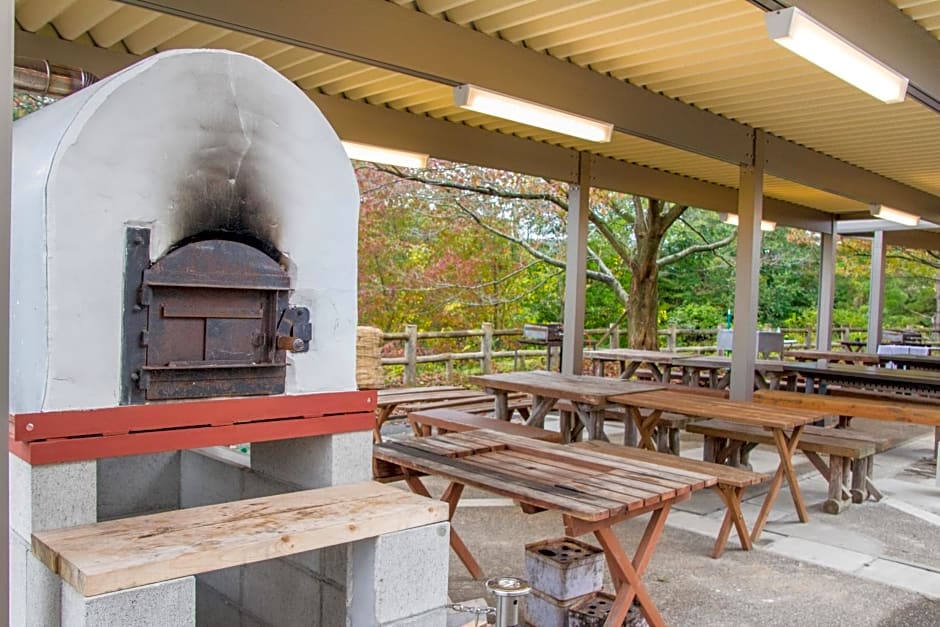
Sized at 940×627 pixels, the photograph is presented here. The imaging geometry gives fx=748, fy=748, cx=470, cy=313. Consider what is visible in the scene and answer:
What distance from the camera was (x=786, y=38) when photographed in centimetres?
335

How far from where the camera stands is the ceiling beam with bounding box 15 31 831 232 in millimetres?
4723

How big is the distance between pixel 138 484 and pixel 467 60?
2.87m

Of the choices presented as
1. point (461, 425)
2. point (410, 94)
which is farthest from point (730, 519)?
point (410, 94)

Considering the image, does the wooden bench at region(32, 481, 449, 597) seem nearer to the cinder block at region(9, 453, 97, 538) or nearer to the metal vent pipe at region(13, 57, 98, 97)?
the cinder block at region(9, 453, 97, 538)

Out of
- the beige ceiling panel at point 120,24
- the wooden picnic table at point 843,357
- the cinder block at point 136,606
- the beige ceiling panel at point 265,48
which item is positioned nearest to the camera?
the cinder block at point 136,606

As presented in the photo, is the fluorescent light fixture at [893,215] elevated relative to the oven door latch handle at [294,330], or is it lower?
elevated

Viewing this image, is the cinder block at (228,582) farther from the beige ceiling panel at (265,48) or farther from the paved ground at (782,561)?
the beige ceiling panel at (265,48)

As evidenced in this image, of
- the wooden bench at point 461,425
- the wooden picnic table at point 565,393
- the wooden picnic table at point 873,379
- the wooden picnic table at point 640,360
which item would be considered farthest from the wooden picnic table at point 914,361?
the wooden bench at point 461,425

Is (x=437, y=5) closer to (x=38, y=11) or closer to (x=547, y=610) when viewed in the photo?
(x=38, y=11)

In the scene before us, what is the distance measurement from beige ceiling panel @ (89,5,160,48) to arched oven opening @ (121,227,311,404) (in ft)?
8.36

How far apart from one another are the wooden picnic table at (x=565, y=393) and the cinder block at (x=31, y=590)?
387cm

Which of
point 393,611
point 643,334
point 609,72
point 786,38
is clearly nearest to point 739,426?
point 609,72

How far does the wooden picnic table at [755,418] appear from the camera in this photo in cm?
469

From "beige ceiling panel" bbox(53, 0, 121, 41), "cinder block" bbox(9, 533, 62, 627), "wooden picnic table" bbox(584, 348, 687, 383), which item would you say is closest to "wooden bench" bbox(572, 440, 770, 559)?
"cinder block" bbox(9, 533, 62, 627)
